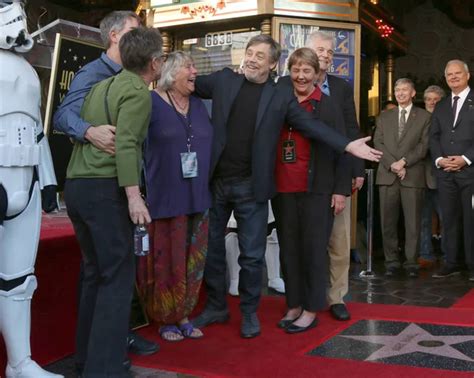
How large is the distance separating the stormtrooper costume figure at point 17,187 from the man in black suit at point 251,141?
109 cm

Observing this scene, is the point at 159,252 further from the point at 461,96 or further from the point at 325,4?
the point at 325,4

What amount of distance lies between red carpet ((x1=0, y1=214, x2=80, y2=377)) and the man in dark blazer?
3.05 meters

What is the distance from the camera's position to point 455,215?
5059 millimetres

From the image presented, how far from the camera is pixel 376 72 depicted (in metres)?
8.01

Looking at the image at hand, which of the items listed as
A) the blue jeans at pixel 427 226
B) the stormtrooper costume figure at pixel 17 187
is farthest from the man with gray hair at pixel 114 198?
the blue jeans at pixel 427 226

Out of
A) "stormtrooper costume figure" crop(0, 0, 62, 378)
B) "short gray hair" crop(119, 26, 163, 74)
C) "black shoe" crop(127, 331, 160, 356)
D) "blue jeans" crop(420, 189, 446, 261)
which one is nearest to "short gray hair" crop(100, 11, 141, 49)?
"short gray hair" crop(119, 26, 163, 74)

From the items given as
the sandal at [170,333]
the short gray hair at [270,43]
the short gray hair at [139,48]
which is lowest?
the sandal at [170,333]

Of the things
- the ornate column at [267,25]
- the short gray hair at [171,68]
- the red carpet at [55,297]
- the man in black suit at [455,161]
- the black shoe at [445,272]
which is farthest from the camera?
the ornate column at [267,25]

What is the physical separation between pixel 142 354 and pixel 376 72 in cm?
601

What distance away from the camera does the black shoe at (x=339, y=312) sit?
3.56 meters

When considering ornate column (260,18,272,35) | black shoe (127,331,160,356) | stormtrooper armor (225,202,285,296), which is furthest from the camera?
ornate column (260,18,272,35)

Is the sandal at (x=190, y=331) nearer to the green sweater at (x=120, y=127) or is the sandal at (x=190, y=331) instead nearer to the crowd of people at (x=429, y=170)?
the green sweater at (x=120, y=127)

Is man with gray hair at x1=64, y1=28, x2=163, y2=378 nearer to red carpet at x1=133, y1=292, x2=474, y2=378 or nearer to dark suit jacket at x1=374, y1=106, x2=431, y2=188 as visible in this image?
red carpet at x1=133, y1=292, x2=474, y2=378

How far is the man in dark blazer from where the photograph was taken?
17.4 feet
